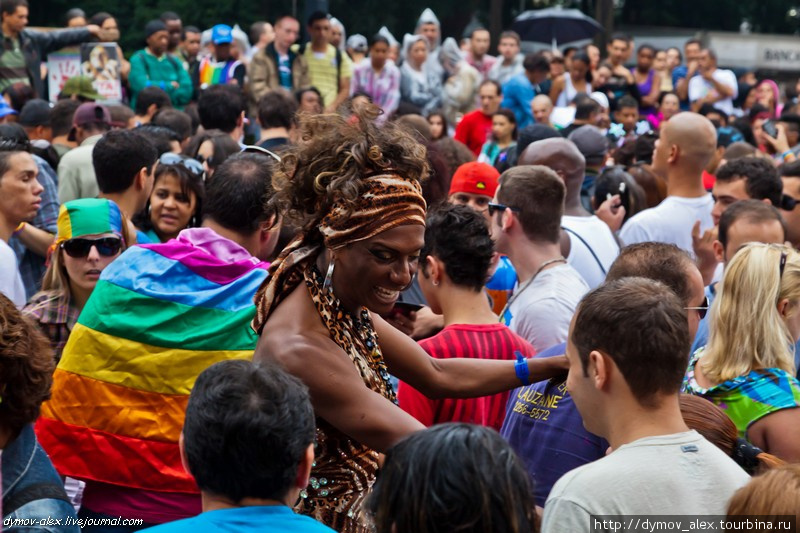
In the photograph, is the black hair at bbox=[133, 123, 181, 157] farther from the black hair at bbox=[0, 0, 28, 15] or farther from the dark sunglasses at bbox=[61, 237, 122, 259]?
the black hair at bbox=[0, 0, 28, 15]

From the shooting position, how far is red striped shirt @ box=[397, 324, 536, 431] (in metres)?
4.02

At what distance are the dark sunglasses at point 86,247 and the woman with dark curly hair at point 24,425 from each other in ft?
5.45

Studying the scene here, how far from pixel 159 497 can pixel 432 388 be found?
1.16 m

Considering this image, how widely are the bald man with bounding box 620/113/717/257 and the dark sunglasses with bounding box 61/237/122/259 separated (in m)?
3.53

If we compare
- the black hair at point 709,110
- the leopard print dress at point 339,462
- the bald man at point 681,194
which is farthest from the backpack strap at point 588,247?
the black hair at point 709,110

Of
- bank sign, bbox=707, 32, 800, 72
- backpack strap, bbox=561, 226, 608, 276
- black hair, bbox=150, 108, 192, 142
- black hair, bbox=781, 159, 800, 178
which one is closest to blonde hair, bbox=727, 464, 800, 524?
backpack strap, bbox=561, 226, 608, 276

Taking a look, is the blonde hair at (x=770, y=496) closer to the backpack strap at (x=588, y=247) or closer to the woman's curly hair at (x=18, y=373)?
the woman's curly hair at (x=18, y=373)

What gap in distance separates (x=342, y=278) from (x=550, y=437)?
0.89 metres

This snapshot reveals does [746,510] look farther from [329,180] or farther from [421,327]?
[421,327]

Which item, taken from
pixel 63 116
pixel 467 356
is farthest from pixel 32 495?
pixel 63 116

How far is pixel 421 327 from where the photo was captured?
4855 mm

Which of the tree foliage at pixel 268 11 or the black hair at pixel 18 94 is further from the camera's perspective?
the tree foliage at pixel 268 11

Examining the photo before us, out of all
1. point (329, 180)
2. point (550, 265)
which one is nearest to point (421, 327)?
point (550, 265)

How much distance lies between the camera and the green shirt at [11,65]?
1055cm
